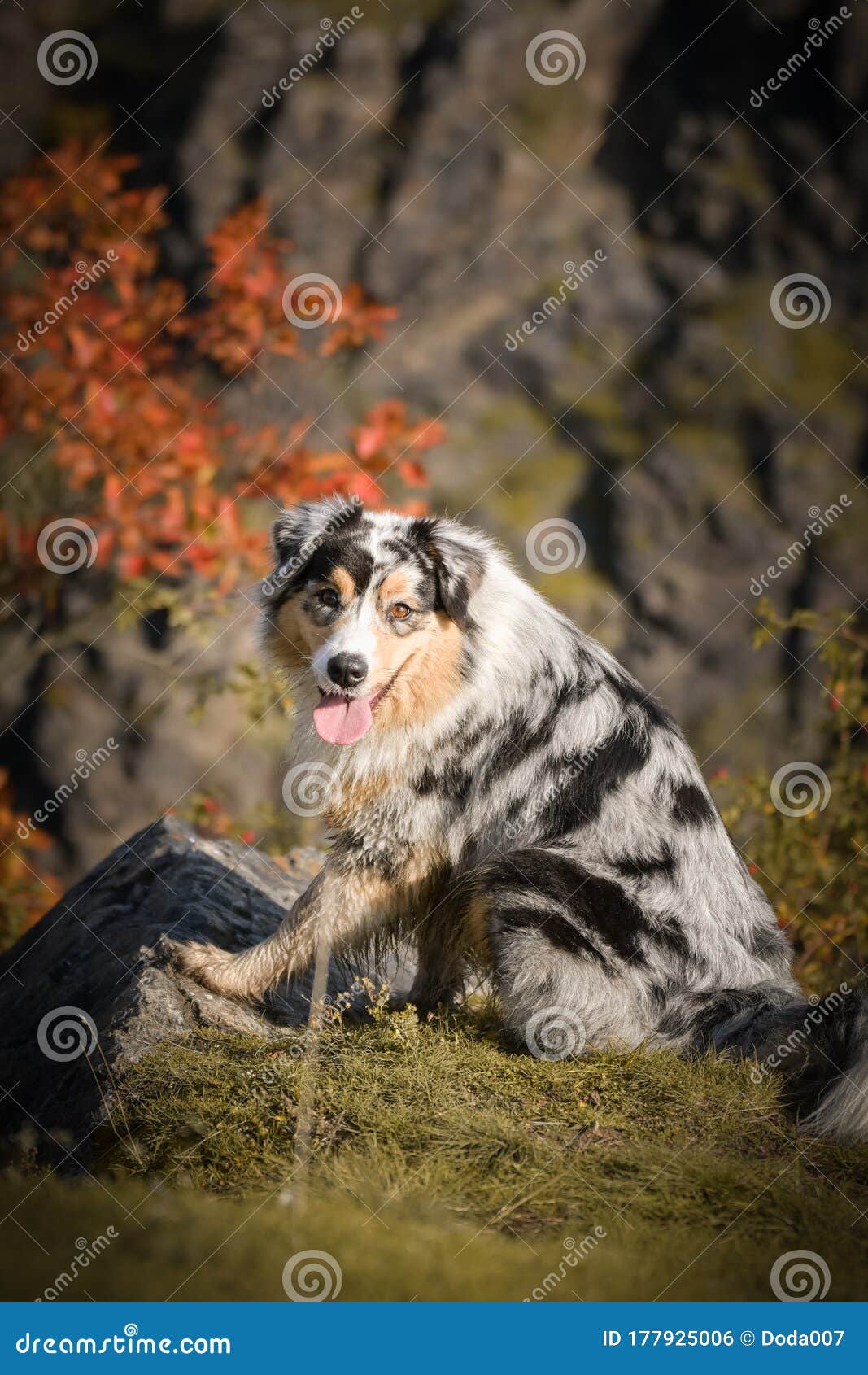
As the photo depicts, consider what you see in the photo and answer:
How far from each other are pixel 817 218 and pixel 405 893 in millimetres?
10569

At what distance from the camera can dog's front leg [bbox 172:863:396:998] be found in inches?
187

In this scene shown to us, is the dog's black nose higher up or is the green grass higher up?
the dog's black nose

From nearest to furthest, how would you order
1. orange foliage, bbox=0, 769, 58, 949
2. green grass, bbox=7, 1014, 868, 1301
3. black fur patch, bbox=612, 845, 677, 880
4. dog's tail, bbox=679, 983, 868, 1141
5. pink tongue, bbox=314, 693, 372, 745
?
green grass, bbox=7, 1014, 868, 1301
dog's tail, bbox=679, 983, 868, 1141
black fur patch, bbox=612, 845, 677, 880
pink tongue, bbox=314, 693, 372, 745
orange foliage, bbox=0, 769, 58, 949

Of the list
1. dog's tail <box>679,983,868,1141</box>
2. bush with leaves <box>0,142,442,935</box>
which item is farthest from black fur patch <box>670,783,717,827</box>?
bush with leaves <box>0,142,442,935</box>

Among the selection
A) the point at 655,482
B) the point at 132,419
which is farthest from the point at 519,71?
the point at 132,419

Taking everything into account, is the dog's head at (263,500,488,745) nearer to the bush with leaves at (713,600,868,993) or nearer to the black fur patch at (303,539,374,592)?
the black fur patch at (303,539,374,592)

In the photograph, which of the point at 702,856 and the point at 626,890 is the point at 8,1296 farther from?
the point at 702,856

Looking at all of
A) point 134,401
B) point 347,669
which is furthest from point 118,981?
point 134,401

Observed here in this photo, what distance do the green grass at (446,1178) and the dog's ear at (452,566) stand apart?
173 centimetres

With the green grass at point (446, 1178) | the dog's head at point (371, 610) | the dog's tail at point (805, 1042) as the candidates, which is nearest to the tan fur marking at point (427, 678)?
the dog's head at point (371, 610)

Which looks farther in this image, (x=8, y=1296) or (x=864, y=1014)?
(x=864, y=1014)

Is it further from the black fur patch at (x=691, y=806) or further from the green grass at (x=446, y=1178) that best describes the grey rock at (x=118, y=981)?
the black fur patch at (x=691, y=806)

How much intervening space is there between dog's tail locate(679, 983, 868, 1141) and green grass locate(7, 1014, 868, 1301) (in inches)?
3.6

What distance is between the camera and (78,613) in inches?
429
